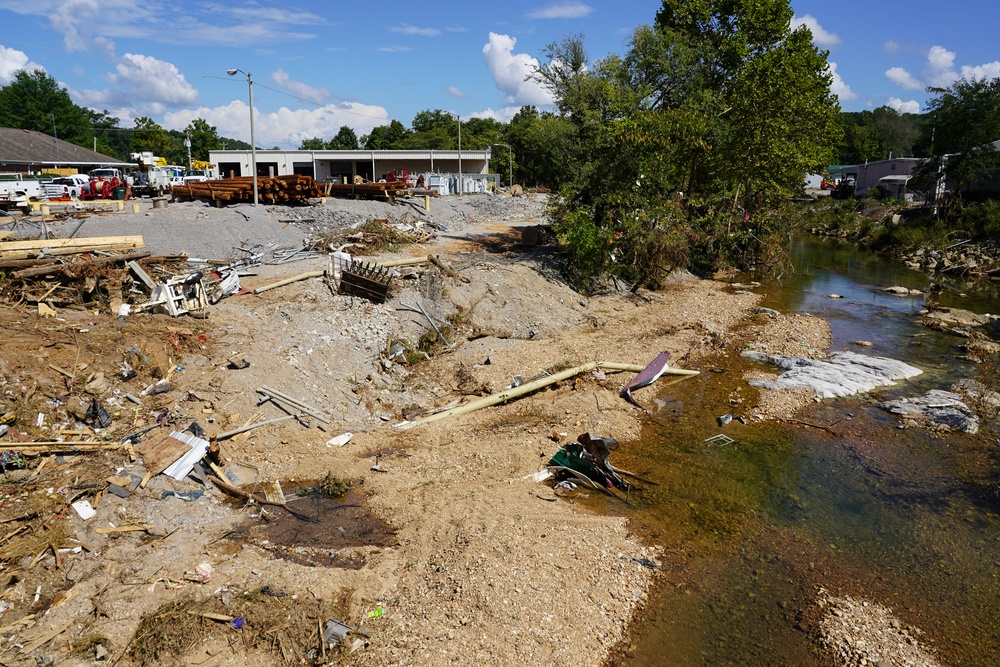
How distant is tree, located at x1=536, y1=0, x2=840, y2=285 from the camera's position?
21.3 meters

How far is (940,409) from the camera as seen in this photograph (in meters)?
12.5

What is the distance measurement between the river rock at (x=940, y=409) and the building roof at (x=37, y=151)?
54601 mm

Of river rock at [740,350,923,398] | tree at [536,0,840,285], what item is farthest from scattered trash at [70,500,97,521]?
tree at [536,0,840,285]

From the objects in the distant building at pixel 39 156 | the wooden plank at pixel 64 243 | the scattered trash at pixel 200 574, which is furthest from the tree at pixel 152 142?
the scattered trash at pixel 200 574

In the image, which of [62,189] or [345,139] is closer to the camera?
[62,189]

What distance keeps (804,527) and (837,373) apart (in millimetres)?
6877

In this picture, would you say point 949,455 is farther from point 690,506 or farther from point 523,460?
point 523,460

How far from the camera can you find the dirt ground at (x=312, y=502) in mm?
6082

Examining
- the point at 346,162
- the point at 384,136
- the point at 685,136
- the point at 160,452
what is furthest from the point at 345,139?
the point at 160,452

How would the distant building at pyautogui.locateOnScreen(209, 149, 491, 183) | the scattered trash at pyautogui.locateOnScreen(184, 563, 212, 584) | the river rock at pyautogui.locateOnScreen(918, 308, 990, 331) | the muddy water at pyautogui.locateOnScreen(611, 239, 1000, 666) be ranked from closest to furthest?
the scattered trash at pyautogui.locateOnScreen(184, 563, 212, 584) < the muddy water at pyautogui.locateOnScreen(611, 239, 1000, 666) < the river rock at pyautogui.locateOnScreen(918, 308, 990, 331) < the distant building at pyautogui.locateOnScreen(209, 149, 491, 183)

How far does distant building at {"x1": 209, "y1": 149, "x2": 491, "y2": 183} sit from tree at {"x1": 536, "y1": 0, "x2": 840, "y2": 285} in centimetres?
2829

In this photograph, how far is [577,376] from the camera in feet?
44.6

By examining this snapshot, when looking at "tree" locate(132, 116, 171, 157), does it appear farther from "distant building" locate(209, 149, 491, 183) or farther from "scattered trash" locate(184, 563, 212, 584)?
"scattered trash" locate(184, 563, 212, 584)

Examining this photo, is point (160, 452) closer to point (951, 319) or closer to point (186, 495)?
point (186, 495)
